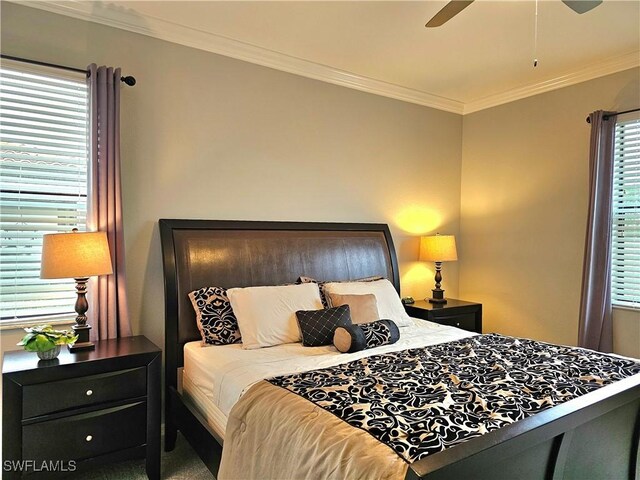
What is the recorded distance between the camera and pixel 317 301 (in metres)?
3.12

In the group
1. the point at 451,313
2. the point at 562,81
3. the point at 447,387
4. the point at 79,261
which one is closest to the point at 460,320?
the point at 451,313

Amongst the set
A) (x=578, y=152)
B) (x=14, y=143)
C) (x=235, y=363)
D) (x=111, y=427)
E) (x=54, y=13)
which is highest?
(x=54, y=13)

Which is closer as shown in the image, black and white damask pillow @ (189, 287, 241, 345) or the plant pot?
the plant pot

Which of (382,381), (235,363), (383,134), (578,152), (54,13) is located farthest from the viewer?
(383,134)

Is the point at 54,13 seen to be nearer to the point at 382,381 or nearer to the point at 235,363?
the point at 235,363

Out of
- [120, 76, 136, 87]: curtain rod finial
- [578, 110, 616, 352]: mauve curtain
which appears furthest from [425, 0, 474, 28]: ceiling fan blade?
[578, 110, 616, 352]: mauve curtain

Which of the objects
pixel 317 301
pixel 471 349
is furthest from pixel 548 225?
pixel 317 301

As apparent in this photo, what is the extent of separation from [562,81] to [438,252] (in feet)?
6.11

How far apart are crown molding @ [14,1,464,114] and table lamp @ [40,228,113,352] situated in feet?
4.70

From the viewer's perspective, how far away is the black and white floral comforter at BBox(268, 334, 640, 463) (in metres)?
1.51

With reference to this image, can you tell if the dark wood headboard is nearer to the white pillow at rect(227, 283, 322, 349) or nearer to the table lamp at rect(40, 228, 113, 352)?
the white pillow at rect(227, 283, 322, 349)

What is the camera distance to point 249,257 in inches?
131

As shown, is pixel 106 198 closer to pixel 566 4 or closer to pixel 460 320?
pixel 566 4

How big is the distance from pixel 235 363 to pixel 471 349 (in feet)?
4.37
